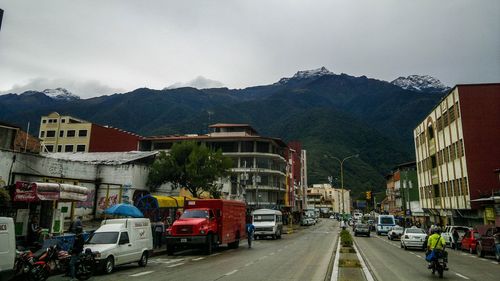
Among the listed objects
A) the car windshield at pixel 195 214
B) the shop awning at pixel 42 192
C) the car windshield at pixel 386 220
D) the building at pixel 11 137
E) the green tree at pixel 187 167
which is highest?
the building at pixel 11 137

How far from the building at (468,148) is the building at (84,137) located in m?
63.3

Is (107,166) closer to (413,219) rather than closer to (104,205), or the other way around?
(104,205)

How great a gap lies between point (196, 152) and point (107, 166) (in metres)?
9.02

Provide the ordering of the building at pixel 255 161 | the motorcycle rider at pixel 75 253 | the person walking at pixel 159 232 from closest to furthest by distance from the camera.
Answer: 1. the motorcycle rider at pixel 75 253
2. the person walking at pixel 159 232
3. the building at pixel 255 161

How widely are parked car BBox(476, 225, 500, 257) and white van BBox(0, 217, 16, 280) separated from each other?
924 inches

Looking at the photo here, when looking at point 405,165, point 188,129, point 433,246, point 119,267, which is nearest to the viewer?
point 433,246

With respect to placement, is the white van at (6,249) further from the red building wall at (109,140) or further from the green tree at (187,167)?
the red building wall at (109,140)

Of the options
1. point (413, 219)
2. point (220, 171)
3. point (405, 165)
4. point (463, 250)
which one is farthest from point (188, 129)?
point (463, 250)

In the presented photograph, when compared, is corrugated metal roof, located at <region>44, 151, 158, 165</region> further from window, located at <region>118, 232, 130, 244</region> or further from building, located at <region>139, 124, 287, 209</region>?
building, located at <region>139, 124, 287, 209</region>

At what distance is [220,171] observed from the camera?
3897 cm

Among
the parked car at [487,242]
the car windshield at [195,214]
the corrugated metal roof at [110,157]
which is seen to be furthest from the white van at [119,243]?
the parked car at [487,242]

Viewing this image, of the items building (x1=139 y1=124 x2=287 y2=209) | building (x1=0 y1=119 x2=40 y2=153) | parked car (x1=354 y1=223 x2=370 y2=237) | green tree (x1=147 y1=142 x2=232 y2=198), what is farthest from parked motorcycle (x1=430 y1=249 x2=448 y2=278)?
building (x1=139 y1=124 x2=287 y2=209)

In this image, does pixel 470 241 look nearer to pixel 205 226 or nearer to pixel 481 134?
pixel 481 134

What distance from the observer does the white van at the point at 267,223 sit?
121ft
